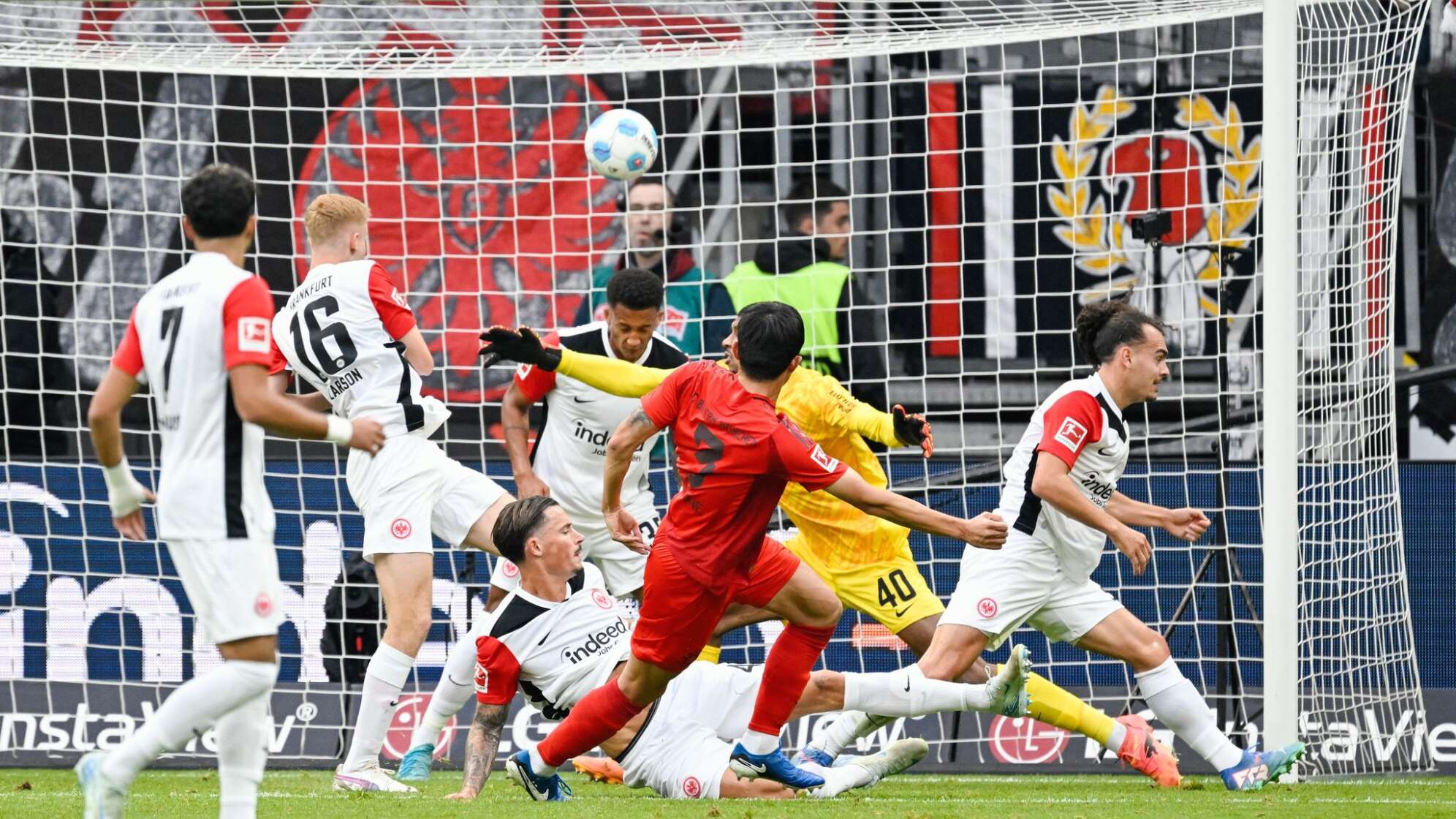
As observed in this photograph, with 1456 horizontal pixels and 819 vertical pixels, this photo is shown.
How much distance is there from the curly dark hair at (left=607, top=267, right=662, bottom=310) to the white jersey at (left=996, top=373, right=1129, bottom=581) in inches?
66.9

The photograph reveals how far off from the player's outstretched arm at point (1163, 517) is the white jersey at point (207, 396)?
11.3 feet

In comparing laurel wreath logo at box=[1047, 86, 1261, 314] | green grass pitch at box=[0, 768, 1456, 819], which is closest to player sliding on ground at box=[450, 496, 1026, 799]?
green grass pitch at box=[0, 768, 1456, 819]

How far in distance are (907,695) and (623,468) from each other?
4.69 ft

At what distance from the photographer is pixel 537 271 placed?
10414mm

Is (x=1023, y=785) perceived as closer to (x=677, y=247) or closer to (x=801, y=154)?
(x=677, y=247)

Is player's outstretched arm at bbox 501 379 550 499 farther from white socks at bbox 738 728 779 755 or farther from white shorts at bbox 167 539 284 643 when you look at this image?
white shorts at bbox 167 539 284 643

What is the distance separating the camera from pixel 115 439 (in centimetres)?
473

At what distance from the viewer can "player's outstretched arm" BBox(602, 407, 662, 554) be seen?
243 inches

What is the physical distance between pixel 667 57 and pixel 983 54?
7.17 ft

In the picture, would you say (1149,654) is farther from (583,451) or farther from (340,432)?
(340,432)

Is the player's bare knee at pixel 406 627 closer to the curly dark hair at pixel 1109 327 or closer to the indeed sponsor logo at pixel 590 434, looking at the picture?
the indeed sponsor logo at pixel 590 434

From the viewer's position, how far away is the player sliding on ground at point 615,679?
6336 millimetres

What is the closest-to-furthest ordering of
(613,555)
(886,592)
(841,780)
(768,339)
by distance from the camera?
(768,339) → (841,780) → (886,592) → (613,555)

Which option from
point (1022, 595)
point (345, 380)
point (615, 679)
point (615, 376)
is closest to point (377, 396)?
point (345, 380)
